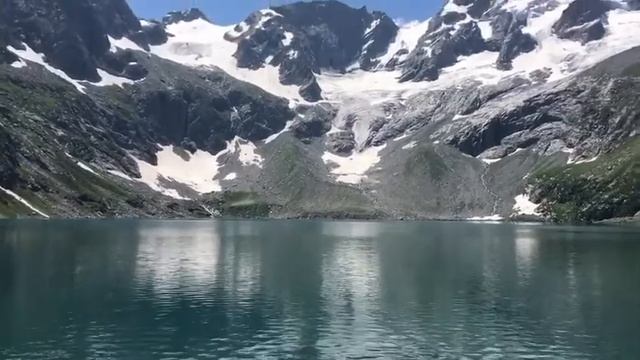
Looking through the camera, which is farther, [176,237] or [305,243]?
[176,237]

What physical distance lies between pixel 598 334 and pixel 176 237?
12628 cm

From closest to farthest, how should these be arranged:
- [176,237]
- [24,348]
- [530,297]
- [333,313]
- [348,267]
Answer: [24,348] → [333,313] → [530,297] → [348,267] → [176,237]

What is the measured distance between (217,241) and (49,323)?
10020cm

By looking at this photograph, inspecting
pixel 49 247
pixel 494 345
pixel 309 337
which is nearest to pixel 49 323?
pixel 309 337

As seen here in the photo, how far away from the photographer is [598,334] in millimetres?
59250

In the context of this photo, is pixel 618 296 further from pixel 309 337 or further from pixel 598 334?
pixel 309 337

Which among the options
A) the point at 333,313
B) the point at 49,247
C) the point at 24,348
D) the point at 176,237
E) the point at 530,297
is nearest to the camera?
the point at 24,348

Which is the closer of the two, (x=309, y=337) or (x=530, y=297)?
(x=309, y=337)

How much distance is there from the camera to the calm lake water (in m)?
53.5

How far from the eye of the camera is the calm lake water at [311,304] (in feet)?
175

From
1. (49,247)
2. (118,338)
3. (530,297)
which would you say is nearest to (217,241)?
(49,247)

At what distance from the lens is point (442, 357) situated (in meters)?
51.1

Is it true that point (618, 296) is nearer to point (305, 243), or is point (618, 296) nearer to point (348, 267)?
point (348, 267)

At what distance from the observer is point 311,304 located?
73.2m
